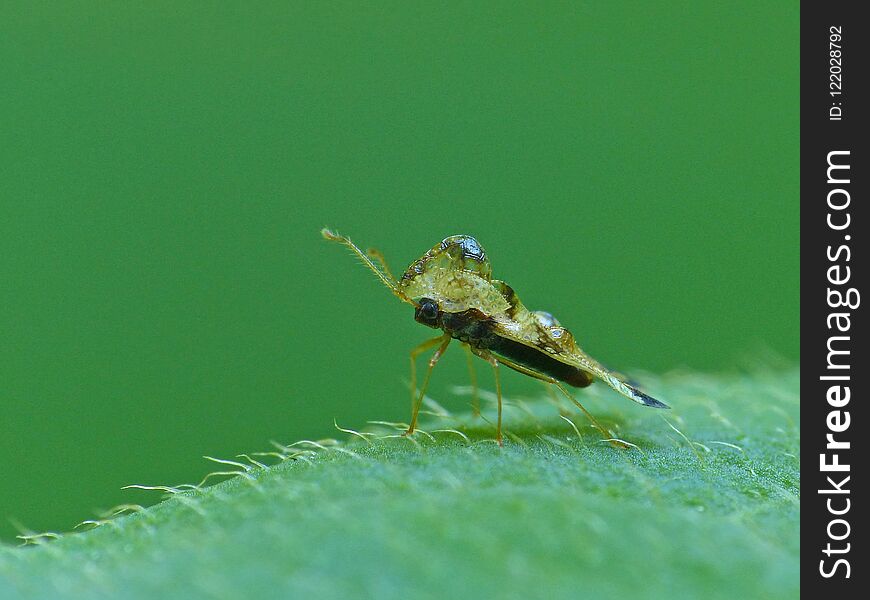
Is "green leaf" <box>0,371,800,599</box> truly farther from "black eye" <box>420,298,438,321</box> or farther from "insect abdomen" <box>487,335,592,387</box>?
"black eye" <box>420,298,438,321</box>

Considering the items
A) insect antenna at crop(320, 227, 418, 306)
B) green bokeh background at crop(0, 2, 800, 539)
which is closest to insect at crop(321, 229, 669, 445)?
insect antenna at crop(320, 227, 418, 306)

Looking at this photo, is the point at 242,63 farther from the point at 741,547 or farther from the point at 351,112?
the point at 741,547

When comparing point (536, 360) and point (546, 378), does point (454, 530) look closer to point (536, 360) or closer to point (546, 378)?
point (546, 378)

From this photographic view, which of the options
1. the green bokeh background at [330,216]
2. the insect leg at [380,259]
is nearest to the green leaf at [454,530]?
the insect leg at [380,259]

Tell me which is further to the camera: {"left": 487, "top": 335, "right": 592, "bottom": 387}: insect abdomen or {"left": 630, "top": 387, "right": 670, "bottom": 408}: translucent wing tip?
{"left": 487, "top": 335, "right": 592, "bottom": 387}: insect abdomen

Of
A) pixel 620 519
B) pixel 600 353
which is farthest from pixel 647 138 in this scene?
pixel 620 519

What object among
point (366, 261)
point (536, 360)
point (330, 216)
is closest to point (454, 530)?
point (536, 360)

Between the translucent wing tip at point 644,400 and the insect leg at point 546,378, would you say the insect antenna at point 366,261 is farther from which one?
the translucent wing tip at point 644,400
